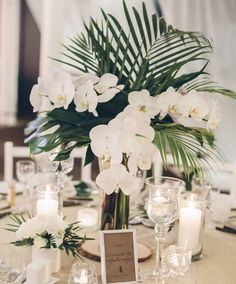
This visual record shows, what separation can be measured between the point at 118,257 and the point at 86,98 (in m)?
0.46

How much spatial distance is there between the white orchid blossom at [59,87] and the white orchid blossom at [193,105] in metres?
0.33

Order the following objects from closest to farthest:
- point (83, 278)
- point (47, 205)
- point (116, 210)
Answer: point (83, 278)
point (116, 210)
point (47, 205)

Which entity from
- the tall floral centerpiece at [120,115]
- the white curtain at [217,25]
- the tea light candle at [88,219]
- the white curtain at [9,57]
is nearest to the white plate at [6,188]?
the tea light candle at [88,219]

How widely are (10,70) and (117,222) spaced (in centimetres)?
417

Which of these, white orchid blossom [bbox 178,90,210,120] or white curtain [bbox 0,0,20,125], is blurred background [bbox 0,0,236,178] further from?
white orchid blossom [bbox 178,90,210,120]

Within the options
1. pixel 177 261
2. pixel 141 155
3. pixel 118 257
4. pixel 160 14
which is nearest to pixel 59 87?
pixel 141 155

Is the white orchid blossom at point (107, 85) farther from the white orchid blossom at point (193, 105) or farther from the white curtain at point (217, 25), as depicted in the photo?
the white curtain at point (217, 25)

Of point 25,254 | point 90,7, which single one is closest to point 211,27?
point 90,7

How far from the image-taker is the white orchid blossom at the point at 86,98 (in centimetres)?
121

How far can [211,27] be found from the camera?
3.62 meters

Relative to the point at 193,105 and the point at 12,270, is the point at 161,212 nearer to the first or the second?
the point at 193,105

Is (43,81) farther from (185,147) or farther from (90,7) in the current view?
(90,7)

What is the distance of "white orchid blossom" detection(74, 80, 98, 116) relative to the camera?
47.5 inches

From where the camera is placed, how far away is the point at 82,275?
1.16 meters
